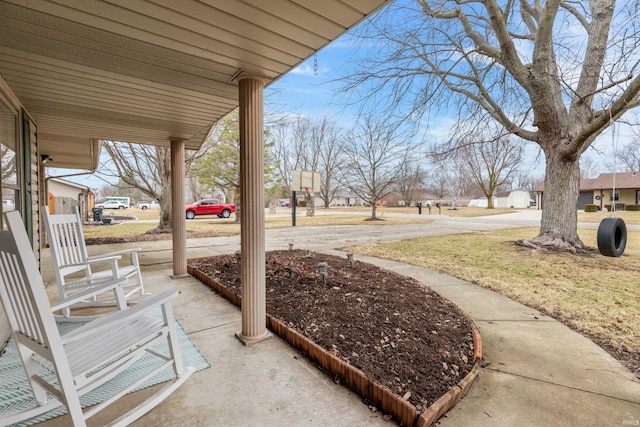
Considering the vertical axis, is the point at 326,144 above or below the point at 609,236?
above

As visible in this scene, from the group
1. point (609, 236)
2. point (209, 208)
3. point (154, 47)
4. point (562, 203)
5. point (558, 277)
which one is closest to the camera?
point (154, 47)

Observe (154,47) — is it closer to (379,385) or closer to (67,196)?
(379,385)

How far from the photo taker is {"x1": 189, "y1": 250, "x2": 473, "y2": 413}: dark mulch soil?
1.84 meters

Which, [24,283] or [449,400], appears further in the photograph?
[449,400]

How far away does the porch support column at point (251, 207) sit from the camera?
235 cm

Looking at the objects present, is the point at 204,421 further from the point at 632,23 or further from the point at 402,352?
the point at 632,23

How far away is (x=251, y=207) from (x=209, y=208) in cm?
1785

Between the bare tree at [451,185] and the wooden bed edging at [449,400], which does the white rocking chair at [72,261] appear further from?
the bare tree at [451,185]

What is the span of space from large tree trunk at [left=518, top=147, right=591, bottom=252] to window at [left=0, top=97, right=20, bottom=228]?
911cm

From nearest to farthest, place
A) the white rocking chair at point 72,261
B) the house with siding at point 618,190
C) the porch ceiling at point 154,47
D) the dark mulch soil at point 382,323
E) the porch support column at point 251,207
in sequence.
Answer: the porch ceiling at point 154,47
the dark mulch soil at point 382,323
the porch support column at point 251,207
the white rocking chair at point 72,261
the house with siding at point 618,190

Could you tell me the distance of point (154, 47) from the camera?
2078 millimetres

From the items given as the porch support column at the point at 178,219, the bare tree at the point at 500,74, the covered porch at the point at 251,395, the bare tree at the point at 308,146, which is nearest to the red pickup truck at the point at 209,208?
the bare tree at the point at 308,146

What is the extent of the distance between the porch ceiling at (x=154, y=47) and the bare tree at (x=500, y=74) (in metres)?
4.89

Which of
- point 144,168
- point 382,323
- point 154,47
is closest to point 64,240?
point 154,47
